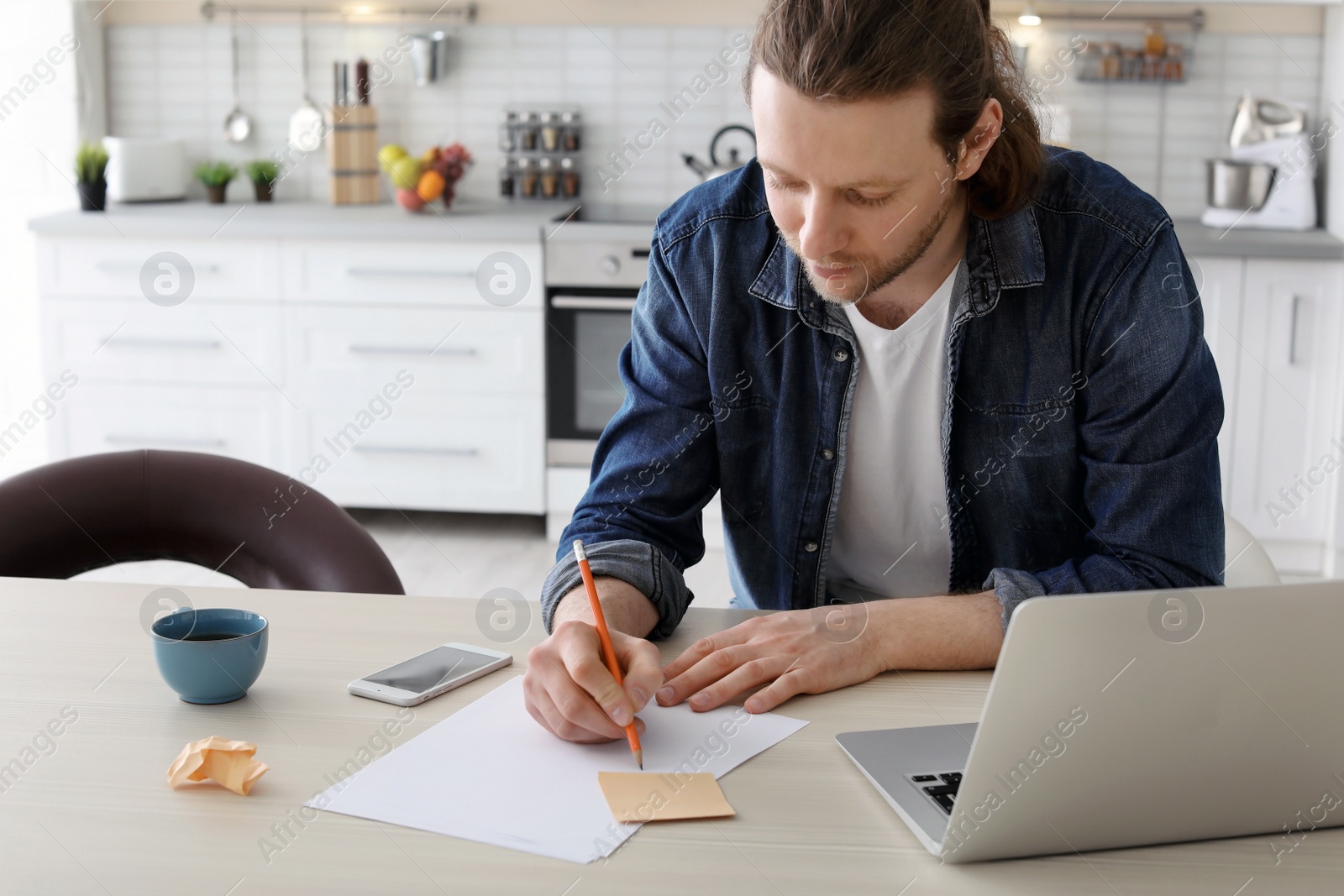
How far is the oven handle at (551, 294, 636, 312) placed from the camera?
3.36 meters

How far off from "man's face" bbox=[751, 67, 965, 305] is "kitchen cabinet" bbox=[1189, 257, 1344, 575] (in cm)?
213

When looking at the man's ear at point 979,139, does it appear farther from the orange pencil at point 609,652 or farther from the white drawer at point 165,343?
the white drawer at point 165,343

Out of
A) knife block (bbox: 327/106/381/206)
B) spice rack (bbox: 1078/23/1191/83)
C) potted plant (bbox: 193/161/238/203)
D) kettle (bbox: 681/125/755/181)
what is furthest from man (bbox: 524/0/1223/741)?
potted plant (bbox: 193/161/238/203)

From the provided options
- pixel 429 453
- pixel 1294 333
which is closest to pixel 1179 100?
pixel 1294 333

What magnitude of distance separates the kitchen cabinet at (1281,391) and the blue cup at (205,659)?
2.67 metres

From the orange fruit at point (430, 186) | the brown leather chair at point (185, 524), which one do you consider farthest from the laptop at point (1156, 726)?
the orange fruit at point (430, 186)

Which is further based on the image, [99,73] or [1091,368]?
[99,73]

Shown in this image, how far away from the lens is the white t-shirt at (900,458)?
1409 mm

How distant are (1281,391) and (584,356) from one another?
1.73 metres

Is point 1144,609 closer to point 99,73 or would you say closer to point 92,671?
point 92,671

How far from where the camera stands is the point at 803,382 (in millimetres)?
1426

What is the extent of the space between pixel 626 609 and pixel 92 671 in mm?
451

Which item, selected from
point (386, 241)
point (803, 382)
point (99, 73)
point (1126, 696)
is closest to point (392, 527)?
point (386, 241)

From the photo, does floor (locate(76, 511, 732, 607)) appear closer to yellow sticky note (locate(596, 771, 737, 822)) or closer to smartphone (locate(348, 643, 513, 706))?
smartphone (locate(348, 643, 513, 706))
